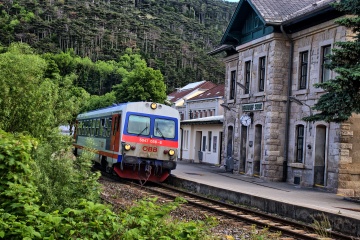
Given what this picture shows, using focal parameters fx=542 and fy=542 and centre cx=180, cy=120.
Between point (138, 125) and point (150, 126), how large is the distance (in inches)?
20.6

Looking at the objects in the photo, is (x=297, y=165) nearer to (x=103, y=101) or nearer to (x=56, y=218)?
(x=56, y=218)

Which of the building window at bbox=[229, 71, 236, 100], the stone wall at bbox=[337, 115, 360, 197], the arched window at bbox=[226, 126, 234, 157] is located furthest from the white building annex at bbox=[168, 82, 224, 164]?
the stone wall at bbox=[337, 115, 360, 197]

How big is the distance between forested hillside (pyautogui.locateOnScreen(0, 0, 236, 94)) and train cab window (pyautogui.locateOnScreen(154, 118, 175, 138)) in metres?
79.3

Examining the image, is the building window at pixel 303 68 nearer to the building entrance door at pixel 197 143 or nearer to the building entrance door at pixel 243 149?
the building entrance door at pixel 243 149

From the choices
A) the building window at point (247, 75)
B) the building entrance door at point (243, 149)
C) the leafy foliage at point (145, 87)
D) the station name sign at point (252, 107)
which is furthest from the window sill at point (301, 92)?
the leafy foliage at point (145, 87)

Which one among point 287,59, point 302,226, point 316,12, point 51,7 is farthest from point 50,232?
point 51,7

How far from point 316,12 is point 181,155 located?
1016 inches

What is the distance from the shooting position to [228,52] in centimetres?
3456

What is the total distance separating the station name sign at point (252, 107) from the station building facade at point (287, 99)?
2.1 inches

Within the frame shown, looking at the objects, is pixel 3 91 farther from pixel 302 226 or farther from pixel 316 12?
pixel 316 12

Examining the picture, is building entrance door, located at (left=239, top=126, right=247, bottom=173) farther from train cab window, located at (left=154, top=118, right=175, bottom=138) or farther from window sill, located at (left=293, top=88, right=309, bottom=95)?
train cab window, located at (left=154, top=118, right=175, bottom=138)

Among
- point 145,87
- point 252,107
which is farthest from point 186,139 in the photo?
point 252,107

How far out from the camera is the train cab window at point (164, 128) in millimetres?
21938

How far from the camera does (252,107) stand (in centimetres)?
→ 2834
